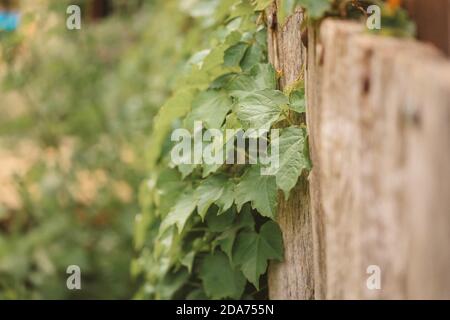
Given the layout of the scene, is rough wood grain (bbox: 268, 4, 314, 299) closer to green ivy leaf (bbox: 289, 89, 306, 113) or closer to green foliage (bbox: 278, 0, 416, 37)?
green ivy leaf (bbox: 289, 89, 306, 113)

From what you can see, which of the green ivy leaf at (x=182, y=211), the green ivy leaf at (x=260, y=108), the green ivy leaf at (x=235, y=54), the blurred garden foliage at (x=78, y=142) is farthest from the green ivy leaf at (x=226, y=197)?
the blurred garden foliage at (x=78, y=142)

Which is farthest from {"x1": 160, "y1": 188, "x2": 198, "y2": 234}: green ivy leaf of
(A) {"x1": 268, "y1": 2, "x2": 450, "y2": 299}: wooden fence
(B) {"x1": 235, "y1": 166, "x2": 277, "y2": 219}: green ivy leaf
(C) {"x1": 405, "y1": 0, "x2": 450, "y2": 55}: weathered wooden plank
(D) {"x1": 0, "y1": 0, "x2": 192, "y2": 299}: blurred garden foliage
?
(D) {"x1": 0, "y1": 0, "x2": 192, "y2": 299}: blurred garden foliage

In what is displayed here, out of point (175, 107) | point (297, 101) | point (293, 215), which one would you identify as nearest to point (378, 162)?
point (297, 101)

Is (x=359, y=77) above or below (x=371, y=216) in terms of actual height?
above

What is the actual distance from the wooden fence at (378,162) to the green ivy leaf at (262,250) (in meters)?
0.29

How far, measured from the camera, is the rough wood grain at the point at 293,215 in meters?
1.80

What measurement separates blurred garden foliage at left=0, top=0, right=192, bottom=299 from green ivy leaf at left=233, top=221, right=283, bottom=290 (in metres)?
2.48

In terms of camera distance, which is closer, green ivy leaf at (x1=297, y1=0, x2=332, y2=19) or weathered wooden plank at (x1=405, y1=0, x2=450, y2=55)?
weathered wooden plank at (x1=405, y1=0, x2=450, y2=55)

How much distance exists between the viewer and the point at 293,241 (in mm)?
1874

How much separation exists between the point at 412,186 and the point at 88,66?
13.3 feet

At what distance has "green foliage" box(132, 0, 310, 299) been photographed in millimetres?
1764

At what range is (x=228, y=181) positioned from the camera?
1928 millimetres
